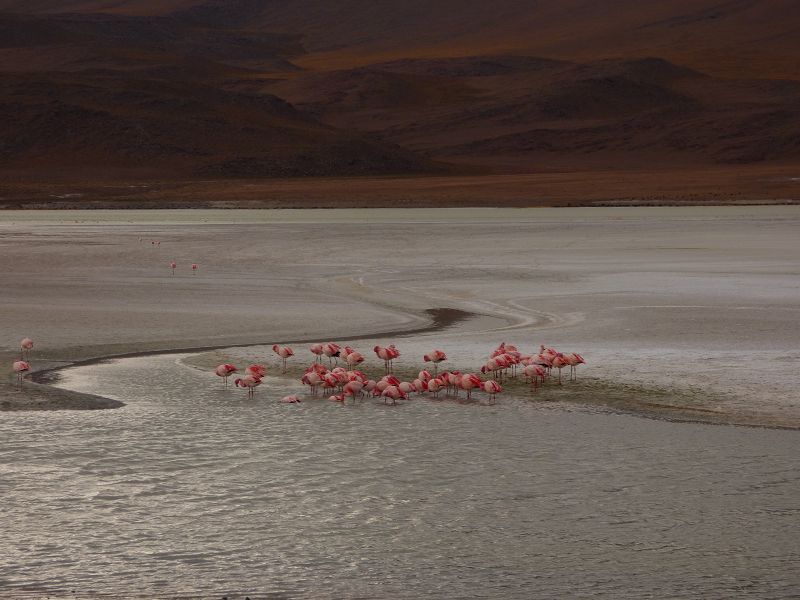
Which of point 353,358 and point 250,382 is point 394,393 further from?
point 250,382

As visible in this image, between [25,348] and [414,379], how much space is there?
12.4ft

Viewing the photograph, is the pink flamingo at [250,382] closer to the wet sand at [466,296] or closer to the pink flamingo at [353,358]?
the pink flamingo at [353,358]

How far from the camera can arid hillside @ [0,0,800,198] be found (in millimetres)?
80375

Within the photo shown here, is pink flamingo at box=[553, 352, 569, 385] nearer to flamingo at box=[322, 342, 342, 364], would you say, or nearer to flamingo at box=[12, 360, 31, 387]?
flamingo at box=[322, 342, 342, 364]

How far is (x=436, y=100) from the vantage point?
122m

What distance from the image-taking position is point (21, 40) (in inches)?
5807

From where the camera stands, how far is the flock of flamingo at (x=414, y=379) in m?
10.6

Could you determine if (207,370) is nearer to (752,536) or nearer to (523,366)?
(523,366)

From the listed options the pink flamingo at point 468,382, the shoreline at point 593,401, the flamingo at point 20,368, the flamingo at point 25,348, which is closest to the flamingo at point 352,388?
the pink flamingo at point 468,382

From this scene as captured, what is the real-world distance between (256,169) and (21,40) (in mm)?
81872

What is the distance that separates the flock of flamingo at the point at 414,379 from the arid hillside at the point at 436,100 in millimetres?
62960

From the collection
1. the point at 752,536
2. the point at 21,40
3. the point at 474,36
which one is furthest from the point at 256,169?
the point at 474,36

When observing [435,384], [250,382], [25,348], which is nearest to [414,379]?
[435,384]

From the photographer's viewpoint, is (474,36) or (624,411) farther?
(474,36)
